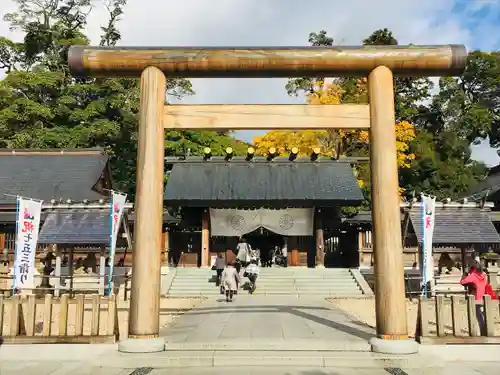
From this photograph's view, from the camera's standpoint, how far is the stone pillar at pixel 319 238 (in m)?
23.0

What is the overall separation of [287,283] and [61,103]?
21.8 metres

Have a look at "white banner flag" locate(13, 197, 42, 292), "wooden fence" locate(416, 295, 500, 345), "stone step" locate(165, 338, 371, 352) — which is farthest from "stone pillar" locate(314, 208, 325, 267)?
"stone step" locate(165, 338, 371, 352)

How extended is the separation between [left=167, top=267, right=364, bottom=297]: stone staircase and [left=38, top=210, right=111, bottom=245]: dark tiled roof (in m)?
3.96

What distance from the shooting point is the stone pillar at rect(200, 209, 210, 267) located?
23250mm

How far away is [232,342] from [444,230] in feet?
38.8

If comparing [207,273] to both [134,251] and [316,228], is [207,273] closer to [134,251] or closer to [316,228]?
[316,228]

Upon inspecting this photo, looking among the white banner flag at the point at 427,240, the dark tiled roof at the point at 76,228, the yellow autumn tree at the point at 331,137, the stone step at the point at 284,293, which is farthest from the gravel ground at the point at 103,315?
the yellow autumn tree at the point at 331,137

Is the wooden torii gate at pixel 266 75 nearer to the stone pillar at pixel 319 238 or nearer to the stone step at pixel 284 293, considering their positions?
the stone step at pixel 284 293

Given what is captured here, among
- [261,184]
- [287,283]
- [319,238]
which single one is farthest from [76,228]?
[319,238]

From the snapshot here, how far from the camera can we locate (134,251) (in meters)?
7.14

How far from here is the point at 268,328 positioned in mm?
9273

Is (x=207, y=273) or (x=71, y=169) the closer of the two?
(x=207, y=273)

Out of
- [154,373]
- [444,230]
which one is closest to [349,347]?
[154,373]

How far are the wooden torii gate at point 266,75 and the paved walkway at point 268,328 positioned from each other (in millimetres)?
1644
